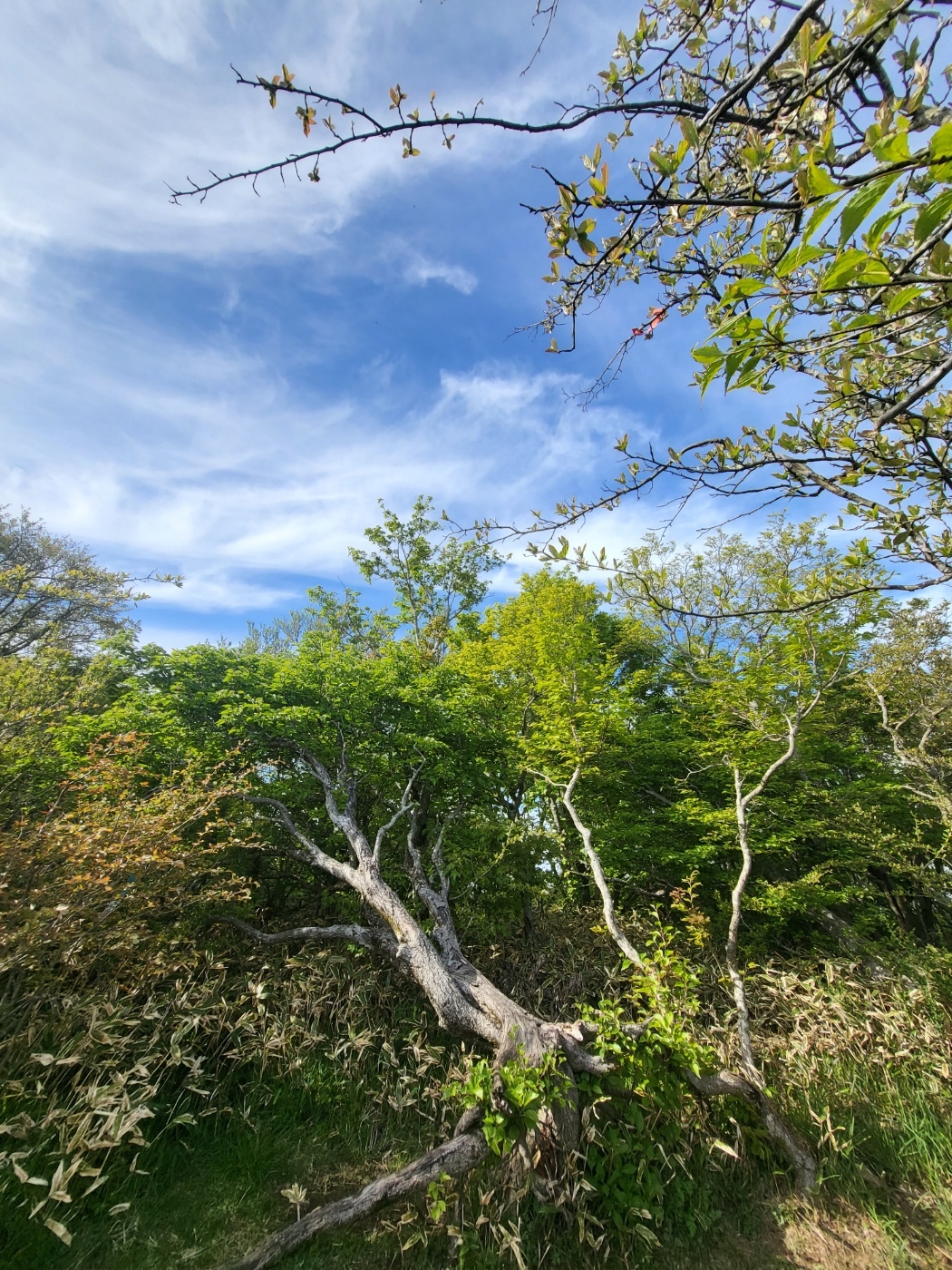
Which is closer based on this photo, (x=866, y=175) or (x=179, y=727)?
(x=866, y=175)

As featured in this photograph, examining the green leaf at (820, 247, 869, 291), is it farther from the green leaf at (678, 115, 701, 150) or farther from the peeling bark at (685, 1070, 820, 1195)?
the peeling bark at (685, 1070, 820, 1195)

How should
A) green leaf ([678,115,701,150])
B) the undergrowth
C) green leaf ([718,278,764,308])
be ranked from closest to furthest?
green leaf ([718,278,764,308]) < green leaf ([678,115,701,150]) < the undergrowth

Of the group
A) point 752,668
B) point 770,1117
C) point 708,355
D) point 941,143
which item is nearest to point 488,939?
point 770,1117

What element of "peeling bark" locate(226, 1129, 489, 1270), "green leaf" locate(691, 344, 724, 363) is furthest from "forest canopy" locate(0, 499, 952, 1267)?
"green leaf" locate(691, 344, 724, 363)

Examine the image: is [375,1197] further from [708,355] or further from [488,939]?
[708,355]

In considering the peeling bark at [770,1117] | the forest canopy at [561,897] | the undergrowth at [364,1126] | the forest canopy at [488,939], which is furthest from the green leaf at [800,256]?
the peeling bark at [770,1117]

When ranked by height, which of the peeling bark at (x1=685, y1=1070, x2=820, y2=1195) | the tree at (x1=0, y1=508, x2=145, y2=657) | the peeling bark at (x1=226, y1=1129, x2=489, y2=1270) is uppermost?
the tree at (x1=0, y1=508, x2=145, y2=657)

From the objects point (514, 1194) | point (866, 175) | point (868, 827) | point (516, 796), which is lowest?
point (514, 1194)

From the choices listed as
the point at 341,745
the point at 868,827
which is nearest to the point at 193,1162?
the point at 341,745

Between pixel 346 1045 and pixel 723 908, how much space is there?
19.0 feet

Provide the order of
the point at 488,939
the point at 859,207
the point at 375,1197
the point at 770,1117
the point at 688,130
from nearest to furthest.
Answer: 1. the point at 859,207
2. the point at 688,130
3. the point at 375,1197
4. the point at 770,1117
5. the point at 488,939

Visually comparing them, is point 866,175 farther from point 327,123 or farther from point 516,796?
point 516,796

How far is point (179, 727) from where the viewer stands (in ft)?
22.9

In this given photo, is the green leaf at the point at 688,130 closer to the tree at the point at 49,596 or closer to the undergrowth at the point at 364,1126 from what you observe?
the undergrowth at the point at 364,1126
